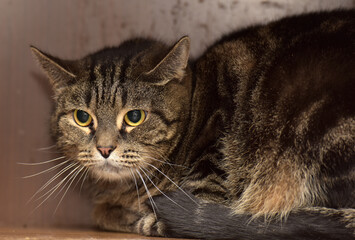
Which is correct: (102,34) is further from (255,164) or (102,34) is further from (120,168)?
(255,164)

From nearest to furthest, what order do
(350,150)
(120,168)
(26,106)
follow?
(350,150), (120,168), (26,106)

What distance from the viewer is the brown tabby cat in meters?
1.33

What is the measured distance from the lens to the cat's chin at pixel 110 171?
4.96 ft

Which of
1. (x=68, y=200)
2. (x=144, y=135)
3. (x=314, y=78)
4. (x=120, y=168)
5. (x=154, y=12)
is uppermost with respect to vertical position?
(x=154, y=12)

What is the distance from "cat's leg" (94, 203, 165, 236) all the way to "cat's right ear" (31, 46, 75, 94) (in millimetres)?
466

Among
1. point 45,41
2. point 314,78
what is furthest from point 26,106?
point 314,78

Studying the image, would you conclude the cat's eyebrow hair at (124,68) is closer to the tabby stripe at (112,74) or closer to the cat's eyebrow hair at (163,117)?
the tabby stripe at (112,74)

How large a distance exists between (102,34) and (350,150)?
43.4 inches

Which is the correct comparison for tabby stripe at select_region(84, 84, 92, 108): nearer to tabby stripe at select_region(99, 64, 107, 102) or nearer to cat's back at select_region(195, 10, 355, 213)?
tabby stripe at select_region(99, 64, 107, 102)

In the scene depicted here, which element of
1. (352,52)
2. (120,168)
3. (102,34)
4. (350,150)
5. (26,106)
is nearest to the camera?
(350,150)

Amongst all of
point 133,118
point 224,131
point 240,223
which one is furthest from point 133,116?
point 240,223

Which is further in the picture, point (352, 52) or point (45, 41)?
point (45, 41)

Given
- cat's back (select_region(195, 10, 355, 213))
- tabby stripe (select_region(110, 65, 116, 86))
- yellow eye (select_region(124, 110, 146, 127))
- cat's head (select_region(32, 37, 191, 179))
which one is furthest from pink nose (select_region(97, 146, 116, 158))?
cat's back (select_region(195, 10, 355, 213))

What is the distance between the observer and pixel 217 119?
5.08 ft
